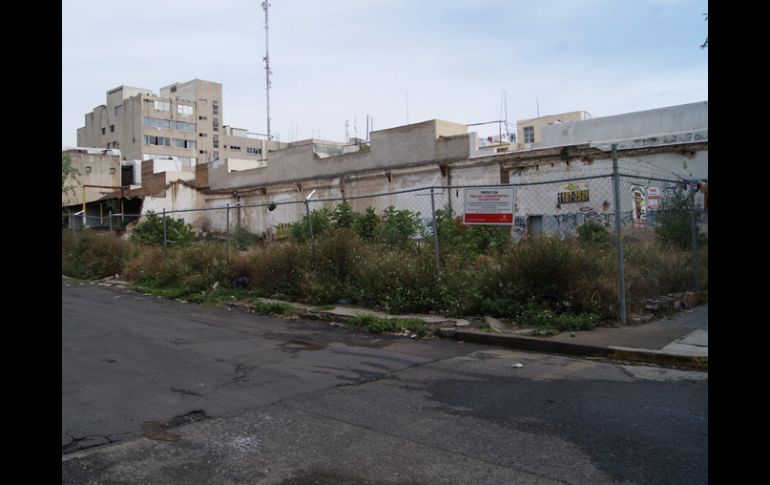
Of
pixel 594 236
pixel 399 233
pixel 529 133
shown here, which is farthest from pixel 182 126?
pixel 594 236

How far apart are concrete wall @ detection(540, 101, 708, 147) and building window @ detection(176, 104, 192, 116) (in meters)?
75.9

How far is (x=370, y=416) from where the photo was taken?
16.6 feet

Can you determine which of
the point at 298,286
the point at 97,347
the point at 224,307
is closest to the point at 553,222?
the point at 298,286

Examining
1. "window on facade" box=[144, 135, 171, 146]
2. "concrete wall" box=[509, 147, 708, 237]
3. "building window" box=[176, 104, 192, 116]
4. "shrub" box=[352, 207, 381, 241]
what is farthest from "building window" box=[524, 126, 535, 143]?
"building window" box=[176, 104, 192, 116]

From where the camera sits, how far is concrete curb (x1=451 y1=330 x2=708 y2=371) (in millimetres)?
6779

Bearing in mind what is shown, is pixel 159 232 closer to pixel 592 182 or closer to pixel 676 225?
pixel 592 182

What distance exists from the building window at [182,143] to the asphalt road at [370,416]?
8775cm

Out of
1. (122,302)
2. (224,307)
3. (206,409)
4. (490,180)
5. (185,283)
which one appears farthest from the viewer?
(490,180)

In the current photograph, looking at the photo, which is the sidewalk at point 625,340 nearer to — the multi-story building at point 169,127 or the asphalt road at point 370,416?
the asphalt road at point 370,416

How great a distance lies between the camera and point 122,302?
45.2ft
